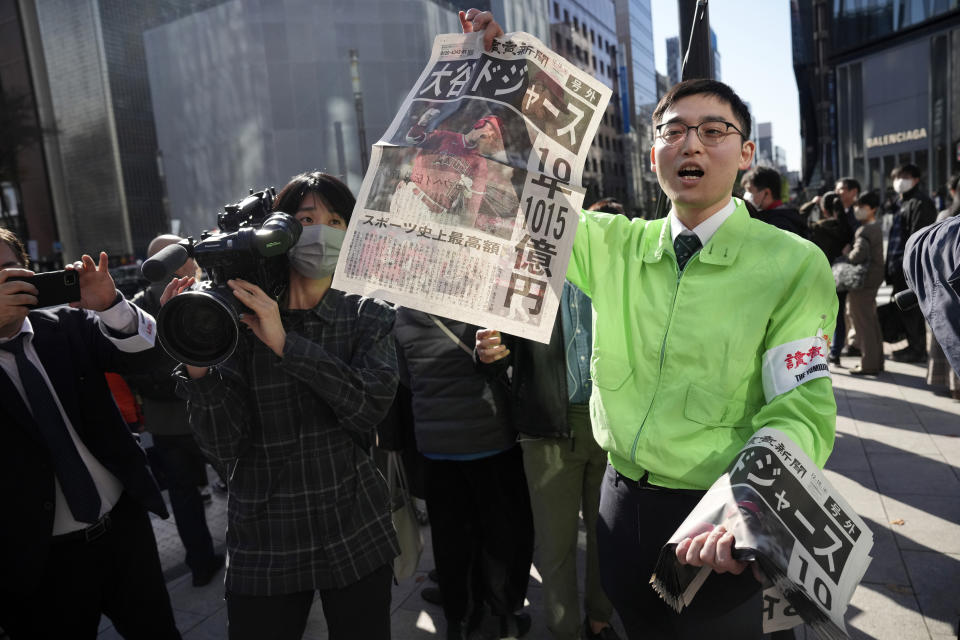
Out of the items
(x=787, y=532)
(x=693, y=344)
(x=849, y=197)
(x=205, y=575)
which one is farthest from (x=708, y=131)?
(x=849, y=197)

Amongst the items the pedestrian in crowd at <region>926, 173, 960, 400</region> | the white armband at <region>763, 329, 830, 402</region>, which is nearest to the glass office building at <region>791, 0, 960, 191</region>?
the pedestrian in crowd at <region>926, 173, 960, 400</region>

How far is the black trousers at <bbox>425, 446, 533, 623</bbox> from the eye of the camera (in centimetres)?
291

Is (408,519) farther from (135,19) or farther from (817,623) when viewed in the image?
(135,19)

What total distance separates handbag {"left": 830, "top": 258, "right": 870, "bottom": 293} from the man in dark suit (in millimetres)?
6690

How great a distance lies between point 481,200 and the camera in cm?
156

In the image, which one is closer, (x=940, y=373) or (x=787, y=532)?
(x=787, y=532)

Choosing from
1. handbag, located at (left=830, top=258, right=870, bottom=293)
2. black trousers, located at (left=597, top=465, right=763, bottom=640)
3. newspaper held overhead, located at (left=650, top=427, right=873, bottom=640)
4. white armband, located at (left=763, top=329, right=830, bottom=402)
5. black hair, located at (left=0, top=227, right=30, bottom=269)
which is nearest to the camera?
newspaper held overhead, located at (left=650, top=427, right=873, bottom=640)

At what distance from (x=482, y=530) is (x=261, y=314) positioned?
69.7 inches

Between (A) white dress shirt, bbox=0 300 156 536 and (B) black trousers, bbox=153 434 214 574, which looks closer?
(A) white dress shirt, bbox=0 300 156 536

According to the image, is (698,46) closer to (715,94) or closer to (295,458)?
(715,94)

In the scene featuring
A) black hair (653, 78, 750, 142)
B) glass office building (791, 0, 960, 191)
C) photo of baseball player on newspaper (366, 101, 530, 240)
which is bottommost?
photo of baseball player on newspaper (366, 101, 530, 240)

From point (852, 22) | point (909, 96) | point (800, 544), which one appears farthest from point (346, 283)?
point (852, 22)

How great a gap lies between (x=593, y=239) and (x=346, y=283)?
69 cm

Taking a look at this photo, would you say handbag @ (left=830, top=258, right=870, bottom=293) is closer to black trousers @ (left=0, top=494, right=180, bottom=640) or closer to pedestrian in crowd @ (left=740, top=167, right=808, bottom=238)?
pedestrian in crowd @ (left=740, top=167, right=808, bottom=238)
